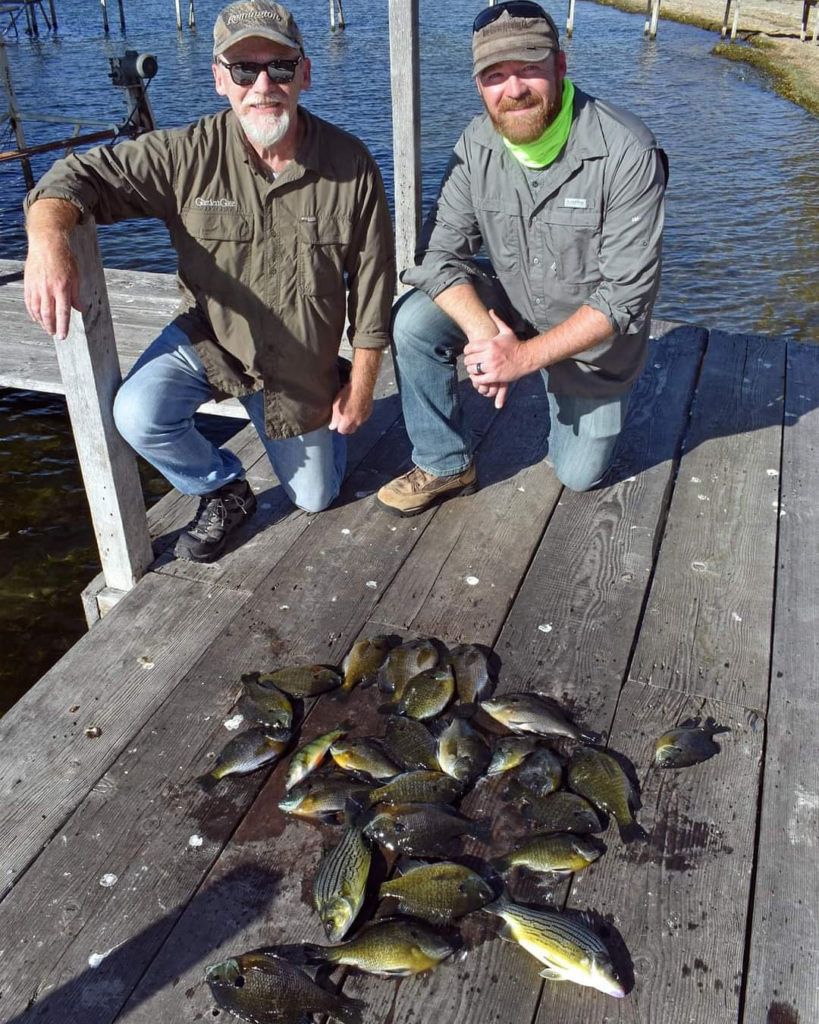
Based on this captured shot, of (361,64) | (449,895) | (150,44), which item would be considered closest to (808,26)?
(361,64)

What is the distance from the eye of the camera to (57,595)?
18.7ft

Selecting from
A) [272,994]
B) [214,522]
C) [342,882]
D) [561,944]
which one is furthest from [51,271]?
[561,944]

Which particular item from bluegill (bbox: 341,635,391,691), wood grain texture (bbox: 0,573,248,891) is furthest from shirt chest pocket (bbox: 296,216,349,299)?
bluegill (bbox: 341,635,391,691)

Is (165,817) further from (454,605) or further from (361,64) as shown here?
(361,64)

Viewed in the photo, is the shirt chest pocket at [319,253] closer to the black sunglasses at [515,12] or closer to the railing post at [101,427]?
the railing post at [101,427]

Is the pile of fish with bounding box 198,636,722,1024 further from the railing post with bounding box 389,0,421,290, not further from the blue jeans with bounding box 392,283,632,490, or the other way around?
the railing post with bounding box 389,0,421,290

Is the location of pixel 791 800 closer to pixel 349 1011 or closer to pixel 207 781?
pixel 349 1011

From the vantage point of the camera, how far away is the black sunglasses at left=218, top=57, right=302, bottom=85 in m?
3.21

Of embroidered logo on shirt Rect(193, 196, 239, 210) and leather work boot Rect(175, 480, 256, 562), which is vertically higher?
embroidered logo on shirt Rect(193, 196, 239, 210)

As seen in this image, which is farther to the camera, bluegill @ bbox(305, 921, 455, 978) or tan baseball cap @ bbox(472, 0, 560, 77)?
tan baseball cap @ bbox(472, 0, 560, 77)

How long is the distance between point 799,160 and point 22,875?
21.6 m

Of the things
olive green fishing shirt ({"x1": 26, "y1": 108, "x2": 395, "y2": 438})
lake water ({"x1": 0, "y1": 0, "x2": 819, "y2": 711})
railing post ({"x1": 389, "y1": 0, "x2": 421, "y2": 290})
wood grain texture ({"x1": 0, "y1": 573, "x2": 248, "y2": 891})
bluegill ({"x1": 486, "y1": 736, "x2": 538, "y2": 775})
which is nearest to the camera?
wood grain texture ({"x1": 0, "y1": 573, "x2": 248, "y2": 891})

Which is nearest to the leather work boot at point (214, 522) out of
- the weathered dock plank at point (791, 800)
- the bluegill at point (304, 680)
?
the bluegill at point (304, 680)

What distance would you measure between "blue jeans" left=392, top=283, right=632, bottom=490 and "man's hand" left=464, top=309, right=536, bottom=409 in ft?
1.30
